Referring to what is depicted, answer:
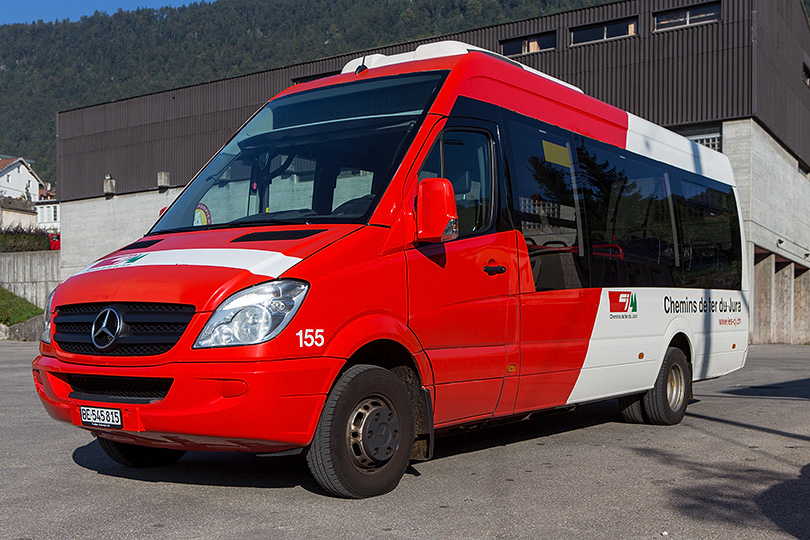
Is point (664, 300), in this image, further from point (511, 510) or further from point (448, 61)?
point (511, 510)

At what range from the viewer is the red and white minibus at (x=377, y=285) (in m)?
5.07

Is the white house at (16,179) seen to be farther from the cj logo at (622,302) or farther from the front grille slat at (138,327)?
the front grille slat at (138,327)

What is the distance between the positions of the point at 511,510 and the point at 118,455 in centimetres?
284

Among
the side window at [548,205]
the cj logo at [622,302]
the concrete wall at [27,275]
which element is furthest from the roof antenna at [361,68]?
the concrete wall at [27,275]

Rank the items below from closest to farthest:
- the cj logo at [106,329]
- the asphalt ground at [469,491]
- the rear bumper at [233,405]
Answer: the asphalt ground at [469,491], the rear bumper at [233,405], the cj logo at [106,329]

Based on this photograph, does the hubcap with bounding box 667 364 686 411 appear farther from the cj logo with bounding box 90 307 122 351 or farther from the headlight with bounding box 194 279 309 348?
the cj logo with bounding box 90 307 122 351

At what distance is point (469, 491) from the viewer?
5805 millimetres

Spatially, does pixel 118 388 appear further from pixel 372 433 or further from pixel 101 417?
pixel 372 433

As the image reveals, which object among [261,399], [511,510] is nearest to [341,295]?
[261,399]

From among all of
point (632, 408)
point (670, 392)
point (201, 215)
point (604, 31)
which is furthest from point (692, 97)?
point (201, 215)

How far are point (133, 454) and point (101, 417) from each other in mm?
1227

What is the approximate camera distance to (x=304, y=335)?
16.7 feet

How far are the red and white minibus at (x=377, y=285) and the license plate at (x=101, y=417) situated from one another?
0.5 inches

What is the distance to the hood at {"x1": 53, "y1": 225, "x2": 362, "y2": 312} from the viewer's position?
5.08 meters
